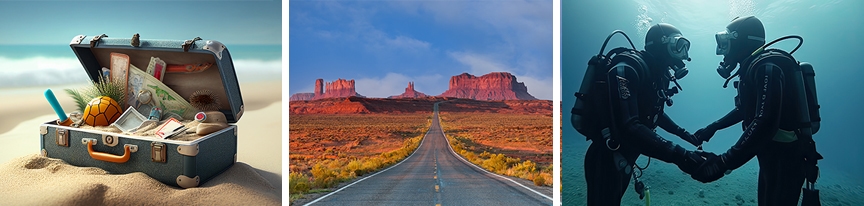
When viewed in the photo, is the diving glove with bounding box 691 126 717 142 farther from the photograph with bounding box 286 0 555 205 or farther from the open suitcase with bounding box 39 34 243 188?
the open suitcase with bounding box 39 34 243 188

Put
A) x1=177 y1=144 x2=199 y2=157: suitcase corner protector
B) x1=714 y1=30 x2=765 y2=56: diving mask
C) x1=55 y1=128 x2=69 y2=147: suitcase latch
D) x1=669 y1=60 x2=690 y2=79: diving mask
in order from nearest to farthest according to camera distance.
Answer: x1=177 y1=144 x2=199 y2=157: suitcase corner protector
x1=55 y1=128 x2=69 y2=147: suitcase latch
x1=714 y1=30 x2=765 y2=56: diving mask
x1=669 y1=60 x2=690 y2=79: diving mask

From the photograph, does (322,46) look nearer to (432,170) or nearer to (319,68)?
(319,68)

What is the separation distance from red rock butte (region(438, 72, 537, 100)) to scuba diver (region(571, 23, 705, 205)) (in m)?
1.33

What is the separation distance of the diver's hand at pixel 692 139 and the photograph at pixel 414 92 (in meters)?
1.27

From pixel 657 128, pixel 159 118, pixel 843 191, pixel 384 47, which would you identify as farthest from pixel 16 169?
pixel 843 191

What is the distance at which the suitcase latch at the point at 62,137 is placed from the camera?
2965 millimetres

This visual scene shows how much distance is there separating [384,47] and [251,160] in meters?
1.71

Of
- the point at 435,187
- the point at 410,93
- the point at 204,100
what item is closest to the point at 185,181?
the point at 204,100

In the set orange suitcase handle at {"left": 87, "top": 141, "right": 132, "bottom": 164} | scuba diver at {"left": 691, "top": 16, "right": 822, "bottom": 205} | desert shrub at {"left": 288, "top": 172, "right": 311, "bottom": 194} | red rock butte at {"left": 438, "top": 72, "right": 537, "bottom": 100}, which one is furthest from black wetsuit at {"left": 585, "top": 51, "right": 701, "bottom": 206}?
orange suitcase handle at {"left": 87, "top": 141, "right": 132, "bottom": 164}

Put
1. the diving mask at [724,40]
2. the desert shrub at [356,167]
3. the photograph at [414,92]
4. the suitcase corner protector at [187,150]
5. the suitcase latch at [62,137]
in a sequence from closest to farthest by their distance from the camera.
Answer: the suitcase corner protector at [187,150] < the suitcase latch at [62,137] < the diving mask at [724,40] < the photograph at [414,92] < the desert shrub at [356,167]

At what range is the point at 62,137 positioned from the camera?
117 inches

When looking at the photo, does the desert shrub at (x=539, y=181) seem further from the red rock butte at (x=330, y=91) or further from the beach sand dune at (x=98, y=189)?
the beach sand dune at (x=98, y=189)

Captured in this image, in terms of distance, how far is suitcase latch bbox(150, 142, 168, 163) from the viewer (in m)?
2.73

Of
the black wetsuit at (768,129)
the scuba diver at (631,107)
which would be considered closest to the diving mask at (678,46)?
the scuba diver at (631,107)
